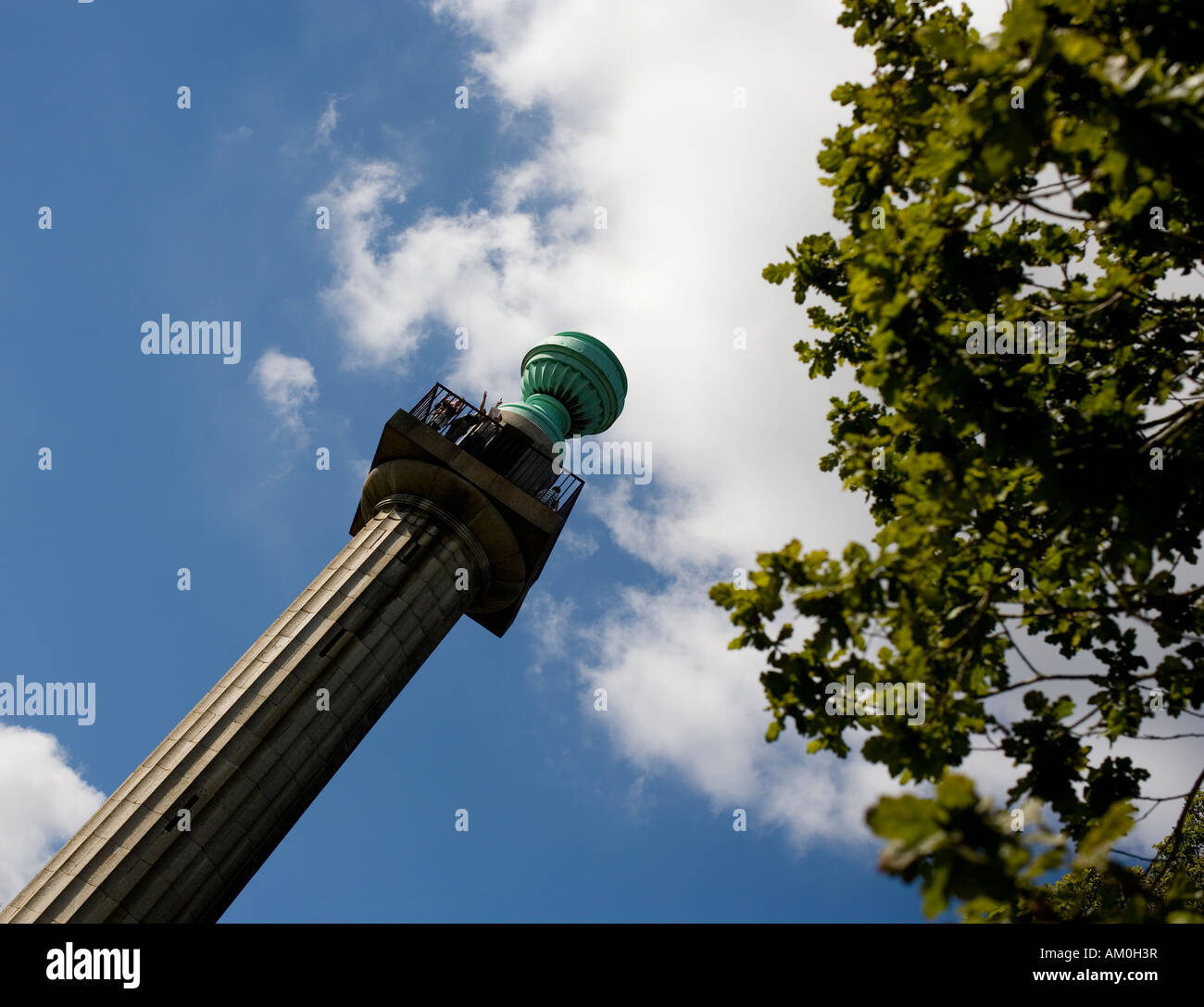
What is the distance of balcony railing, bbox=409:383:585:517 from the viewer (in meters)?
20.2

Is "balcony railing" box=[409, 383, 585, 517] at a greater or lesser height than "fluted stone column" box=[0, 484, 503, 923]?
greater

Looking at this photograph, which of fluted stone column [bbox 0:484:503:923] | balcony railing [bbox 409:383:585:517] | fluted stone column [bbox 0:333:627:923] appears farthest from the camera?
balcony railing [bbox 409:383:585:517]

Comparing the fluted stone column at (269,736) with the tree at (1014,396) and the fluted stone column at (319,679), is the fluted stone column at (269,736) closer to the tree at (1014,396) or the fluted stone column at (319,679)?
the fluted stone column at (319,679)

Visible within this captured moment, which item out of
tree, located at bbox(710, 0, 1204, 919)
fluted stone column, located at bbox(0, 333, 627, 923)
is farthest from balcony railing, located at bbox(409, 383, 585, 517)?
tree, located at bbox(710, 0, 1204, 919)

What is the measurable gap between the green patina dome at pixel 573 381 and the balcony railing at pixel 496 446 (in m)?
2.94

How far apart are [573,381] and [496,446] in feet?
15.3

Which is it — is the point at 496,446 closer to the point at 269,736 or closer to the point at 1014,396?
the point at 269,736

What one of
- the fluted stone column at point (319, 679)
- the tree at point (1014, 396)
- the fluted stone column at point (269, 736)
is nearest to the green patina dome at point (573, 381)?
the fluted stone column at point (319, 679)

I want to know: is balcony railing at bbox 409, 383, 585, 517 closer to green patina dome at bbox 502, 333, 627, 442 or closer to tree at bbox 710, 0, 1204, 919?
green patina dome at bbox 502, 333, 627, 442

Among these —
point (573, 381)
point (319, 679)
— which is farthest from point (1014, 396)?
point (573, 381)

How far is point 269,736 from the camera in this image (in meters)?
15.5

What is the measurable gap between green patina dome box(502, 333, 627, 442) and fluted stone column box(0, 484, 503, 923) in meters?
6.67
